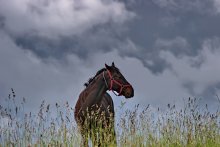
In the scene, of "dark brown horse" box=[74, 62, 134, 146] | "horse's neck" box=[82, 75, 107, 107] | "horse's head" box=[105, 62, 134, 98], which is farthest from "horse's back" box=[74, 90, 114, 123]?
"horse's head" box=[105, 62, 134, 98]

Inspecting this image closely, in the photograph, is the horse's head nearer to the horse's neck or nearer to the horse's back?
the horse's neck

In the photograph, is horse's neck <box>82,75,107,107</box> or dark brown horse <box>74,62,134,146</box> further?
horse's neck <box>82,75,107,107</box>

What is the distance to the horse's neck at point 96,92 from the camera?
12.3 metres

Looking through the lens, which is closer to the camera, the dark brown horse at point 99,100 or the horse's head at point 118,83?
the dark brown horse at point 99,100

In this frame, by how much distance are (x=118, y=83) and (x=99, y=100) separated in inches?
24.8

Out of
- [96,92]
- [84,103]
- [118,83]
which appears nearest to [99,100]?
[96,92]

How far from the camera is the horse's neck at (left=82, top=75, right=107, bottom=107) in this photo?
12.3m

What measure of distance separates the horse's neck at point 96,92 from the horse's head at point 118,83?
18cm

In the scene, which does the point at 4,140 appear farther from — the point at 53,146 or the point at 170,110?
the point at 170,110

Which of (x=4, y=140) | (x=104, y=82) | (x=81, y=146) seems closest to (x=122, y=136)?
(x=81, y=146)

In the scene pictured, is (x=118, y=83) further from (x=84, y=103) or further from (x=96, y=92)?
(x=84, y=103)

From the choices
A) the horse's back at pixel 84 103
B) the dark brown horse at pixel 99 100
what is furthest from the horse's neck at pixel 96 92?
the horse's back at pixel 84 103

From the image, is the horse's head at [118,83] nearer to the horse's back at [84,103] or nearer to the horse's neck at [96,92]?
the horse's neck at [96,92]

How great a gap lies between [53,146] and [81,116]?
1.61m
